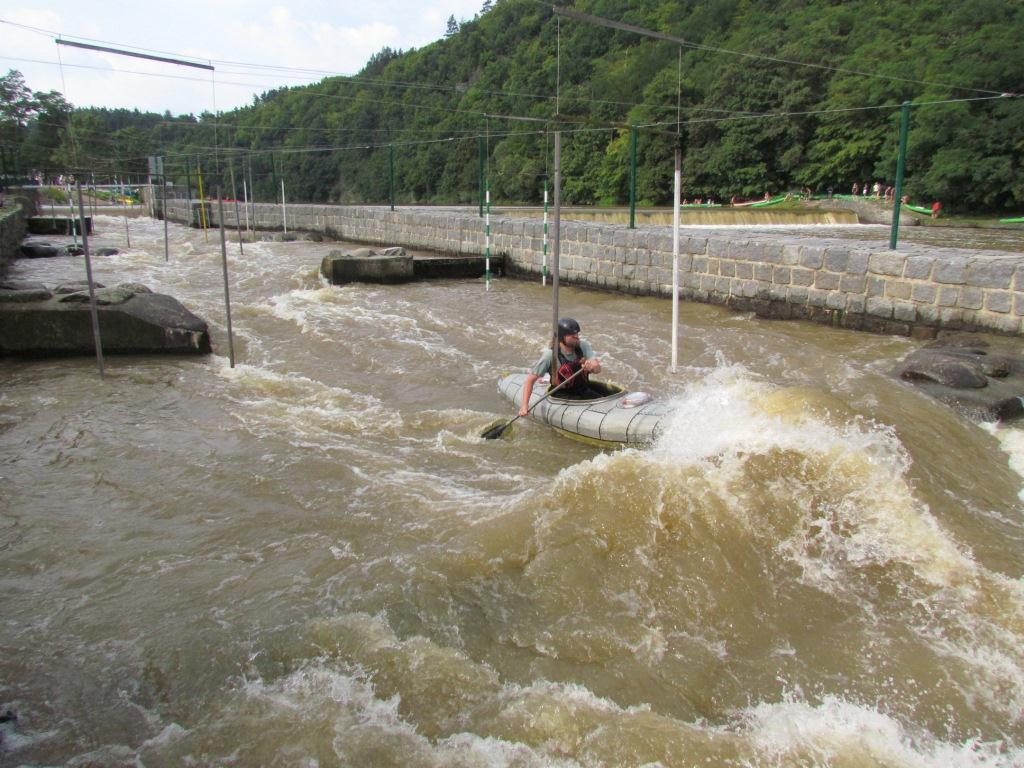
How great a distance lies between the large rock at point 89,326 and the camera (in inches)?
331

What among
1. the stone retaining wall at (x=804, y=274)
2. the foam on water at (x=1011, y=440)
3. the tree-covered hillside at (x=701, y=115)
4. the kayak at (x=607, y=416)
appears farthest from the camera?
the tree-covered hillside at (x=701, y=115)

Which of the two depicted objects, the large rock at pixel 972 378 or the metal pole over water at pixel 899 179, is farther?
the metal pole over water at pixel 899 179

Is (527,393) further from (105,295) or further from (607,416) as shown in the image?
(105,295)

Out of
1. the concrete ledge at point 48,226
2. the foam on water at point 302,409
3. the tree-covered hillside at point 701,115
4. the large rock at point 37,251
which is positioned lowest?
the foam on water at point 302,409

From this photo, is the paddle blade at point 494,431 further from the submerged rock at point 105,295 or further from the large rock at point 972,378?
the submerged rock at point 105,295

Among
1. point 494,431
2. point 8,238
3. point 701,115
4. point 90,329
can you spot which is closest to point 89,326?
point 90,329

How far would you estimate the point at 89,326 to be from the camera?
8547 millimetres

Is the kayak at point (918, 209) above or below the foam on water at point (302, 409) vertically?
above

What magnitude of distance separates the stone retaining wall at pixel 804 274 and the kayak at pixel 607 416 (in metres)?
4.91

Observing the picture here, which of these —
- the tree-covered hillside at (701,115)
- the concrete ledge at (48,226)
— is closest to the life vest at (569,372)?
the tree-covered hillside at (701,115)

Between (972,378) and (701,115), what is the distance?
30553mm

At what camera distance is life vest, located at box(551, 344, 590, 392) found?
6289mm

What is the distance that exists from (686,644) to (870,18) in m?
36.3

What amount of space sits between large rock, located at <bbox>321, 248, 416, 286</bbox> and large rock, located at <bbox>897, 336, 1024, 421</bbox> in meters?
10.1
